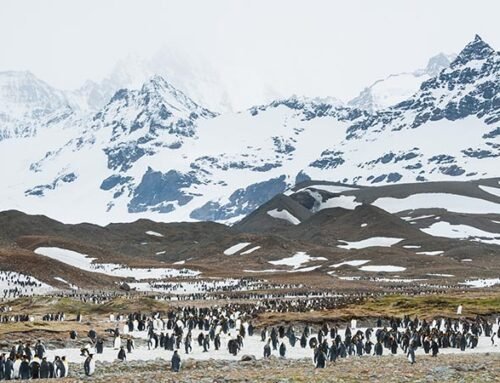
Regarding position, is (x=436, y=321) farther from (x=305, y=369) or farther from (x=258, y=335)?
(x=305, y=369)

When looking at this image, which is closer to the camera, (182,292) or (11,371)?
(11,371)

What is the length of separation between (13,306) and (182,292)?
139ft

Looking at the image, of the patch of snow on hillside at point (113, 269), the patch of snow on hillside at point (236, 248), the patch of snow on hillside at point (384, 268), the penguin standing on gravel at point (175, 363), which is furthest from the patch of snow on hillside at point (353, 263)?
the penguin standing on gravel at point (175, 363)

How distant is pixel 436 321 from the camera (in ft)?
183

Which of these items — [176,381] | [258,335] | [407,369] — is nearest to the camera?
[176,381]

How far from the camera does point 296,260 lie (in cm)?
17388

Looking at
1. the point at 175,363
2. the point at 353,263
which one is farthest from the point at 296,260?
the point at 175,363

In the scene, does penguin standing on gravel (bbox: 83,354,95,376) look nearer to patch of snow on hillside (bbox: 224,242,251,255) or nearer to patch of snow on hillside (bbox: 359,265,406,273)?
patch of snow on hillside (bbox: 359,265,406,273)

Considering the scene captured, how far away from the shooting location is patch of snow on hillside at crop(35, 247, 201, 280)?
467 ft

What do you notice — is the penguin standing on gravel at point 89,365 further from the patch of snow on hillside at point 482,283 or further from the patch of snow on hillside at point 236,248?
the patch of snow on hillside at point 236,248

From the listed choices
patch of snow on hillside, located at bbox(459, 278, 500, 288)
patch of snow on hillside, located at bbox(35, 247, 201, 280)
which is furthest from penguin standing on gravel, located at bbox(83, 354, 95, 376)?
patch of snow on hillside, located at bbox(35, 247, 201, 280)

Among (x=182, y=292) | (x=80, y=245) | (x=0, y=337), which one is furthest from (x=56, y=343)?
(x=80, y=245)

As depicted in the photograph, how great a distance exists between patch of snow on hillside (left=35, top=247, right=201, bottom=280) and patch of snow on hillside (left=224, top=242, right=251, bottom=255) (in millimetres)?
44943

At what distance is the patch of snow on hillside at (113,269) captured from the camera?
14225cm
